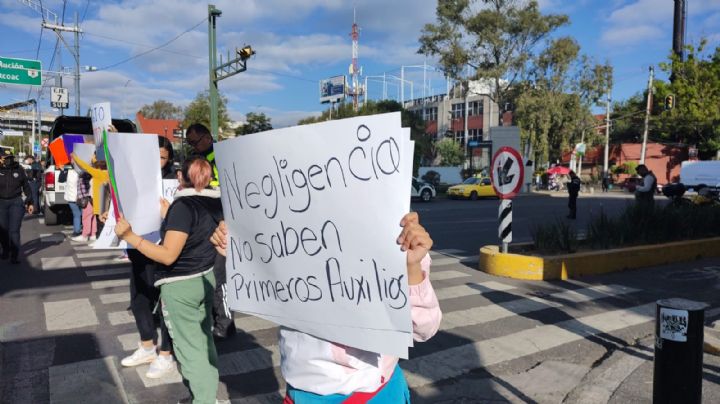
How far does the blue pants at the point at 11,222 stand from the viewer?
28.0 ft

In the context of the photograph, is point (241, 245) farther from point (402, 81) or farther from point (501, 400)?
point (402, 81)

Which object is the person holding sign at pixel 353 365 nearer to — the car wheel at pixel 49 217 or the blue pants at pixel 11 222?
the blue pants at pixel 11 222

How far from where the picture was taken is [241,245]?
85.3 inches

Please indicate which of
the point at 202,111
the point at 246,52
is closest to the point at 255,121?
the point at 202,111

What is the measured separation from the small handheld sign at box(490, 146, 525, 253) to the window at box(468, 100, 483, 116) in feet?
187

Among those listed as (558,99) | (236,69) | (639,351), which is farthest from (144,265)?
(558,99)

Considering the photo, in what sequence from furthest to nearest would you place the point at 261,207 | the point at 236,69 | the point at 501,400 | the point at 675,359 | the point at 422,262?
the point at 236,69 < the point at 501,400 < the point at 675,359 < the point at 261,207 < the point at 422,262

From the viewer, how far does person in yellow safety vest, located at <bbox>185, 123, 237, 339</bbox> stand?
4355mm

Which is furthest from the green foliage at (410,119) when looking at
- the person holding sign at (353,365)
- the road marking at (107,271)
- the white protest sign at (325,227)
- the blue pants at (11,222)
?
the person holding sign at (353,365)

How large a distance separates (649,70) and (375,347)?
52838 millimetres

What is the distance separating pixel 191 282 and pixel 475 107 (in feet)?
208

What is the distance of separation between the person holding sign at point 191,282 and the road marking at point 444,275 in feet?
16.9

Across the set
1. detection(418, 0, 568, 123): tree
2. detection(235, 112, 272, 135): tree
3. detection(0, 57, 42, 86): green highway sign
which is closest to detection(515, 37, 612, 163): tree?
detection(418, 0, 568, 123): tree

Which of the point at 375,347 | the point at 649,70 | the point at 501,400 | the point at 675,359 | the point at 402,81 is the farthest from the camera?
the point at 402,81
